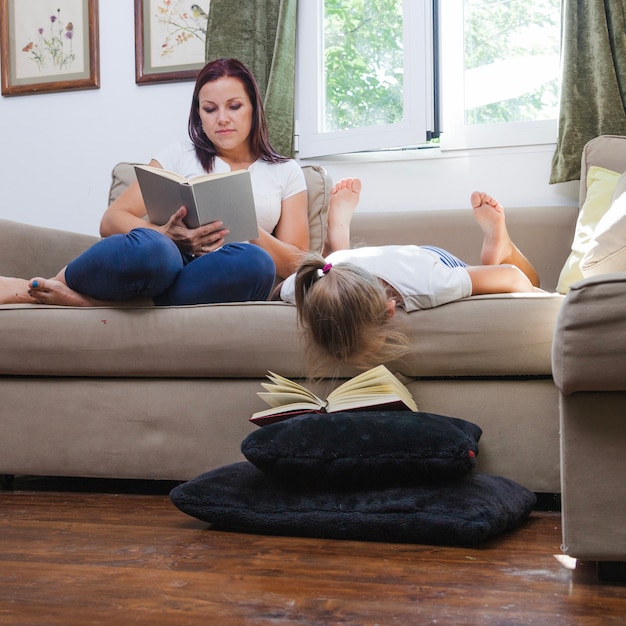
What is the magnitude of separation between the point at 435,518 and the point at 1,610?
25.3 inches

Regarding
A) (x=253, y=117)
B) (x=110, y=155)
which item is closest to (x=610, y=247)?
(x=253, y=117)

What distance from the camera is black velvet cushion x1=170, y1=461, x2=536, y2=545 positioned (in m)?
1.29

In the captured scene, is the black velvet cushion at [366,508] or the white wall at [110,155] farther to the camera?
the white wall at [110,155]

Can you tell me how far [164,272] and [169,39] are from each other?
177cm

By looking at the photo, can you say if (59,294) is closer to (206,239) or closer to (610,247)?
(206,239)

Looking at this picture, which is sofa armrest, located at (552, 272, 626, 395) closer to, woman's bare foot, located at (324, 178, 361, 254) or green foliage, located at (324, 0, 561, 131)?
woman's bare foot, located at (324, 178, 361, 254)

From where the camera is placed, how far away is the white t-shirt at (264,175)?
2.28 metres

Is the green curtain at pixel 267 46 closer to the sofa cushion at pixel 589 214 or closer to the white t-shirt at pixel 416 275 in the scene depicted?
the sofa cushion at pixel 589 214

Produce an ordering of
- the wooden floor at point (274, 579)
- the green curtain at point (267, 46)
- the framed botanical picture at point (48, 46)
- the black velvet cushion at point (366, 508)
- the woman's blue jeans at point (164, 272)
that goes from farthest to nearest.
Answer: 1. the framed botanical picture at point (48, 46)
2. the green curtain at point (267, 46)
3. the woman's blue jeans at point (164, 272)
4. the black velvet cushion at point (366, 508)
5. the wooden floor at point (274, 579)

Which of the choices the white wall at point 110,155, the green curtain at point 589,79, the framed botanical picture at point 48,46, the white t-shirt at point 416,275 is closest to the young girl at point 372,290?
the white t-shirt at point 416,275

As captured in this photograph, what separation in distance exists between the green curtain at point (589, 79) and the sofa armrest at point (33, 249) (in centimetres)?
157

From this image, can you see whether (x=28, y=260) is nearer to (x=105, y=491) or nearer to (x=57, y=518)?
(x=105, y=491)

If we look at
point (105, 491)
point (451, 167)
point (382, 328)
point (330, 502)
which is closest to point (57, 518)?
point (105, 491)

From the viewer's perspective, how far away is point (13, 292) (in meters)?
1.97
